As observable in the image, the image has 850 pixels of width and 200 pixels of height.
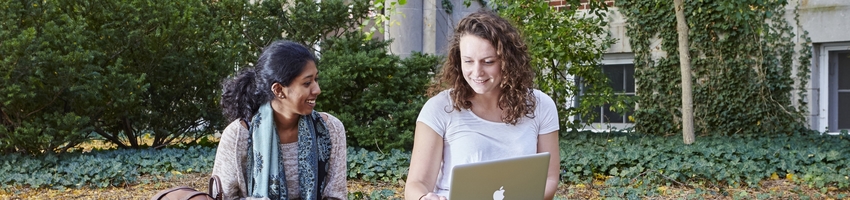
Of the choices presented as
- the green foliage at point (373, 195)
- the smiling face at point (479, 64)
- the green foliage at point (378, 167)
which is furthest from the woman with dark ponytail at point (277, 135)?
the green foliage at point (378, 167)

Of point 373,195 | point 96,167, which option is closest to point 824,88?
point 373,195

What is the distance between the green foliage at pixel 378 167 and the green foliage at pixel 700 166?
1.34 meters

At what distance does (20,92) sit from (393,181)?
→ 345 cm

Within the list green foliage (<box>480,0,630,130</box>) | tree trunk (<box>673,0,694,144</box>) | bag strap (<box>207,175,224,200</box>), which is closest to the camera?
bag strap (<box>207,175,224,200</box>)

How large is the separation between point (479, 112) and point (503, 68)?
22cm

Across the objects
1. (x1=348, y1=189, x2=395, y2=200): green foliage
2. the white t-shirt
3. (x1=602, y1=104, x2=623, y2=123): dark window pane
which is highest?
the white t-shirt

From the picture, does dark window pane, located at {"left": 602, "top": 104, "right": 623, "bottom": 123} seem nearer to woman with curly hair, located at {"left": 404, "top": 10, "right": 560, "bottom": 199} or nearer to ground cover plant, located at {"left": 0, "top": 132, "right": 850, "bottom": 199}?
ground cover plant, located at {"left": 0, "top": 132, "right": 850, "bottom": 199}

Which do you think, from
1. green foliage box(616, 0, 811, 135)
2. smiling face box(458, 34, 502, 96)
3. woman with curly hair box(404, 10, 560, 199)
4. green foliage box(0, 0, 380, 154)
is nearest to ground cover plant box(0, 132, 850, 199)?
green foliage box(0, 0, 380, 154)

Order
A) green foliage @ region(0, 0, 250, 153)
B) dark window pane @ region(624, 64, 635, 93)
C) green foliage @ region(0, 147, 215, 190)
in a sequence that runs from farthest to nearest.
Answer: dark window pane @ region(624, 64, 635, 93)
green foliage @ region(0, 0, 250, 153)
green foliage @ region(0, 147, 215, 190)

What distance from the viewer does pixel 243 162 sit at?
378 centimetres

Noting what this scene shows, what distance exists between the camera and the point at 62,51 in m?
8.86

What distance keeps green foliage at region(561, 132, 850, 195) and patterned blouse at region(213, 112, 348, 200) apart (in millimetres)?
3256

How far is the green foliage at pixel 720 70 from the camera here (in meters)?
11.2

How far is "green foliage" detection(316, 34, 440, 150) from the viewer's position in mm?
9367
